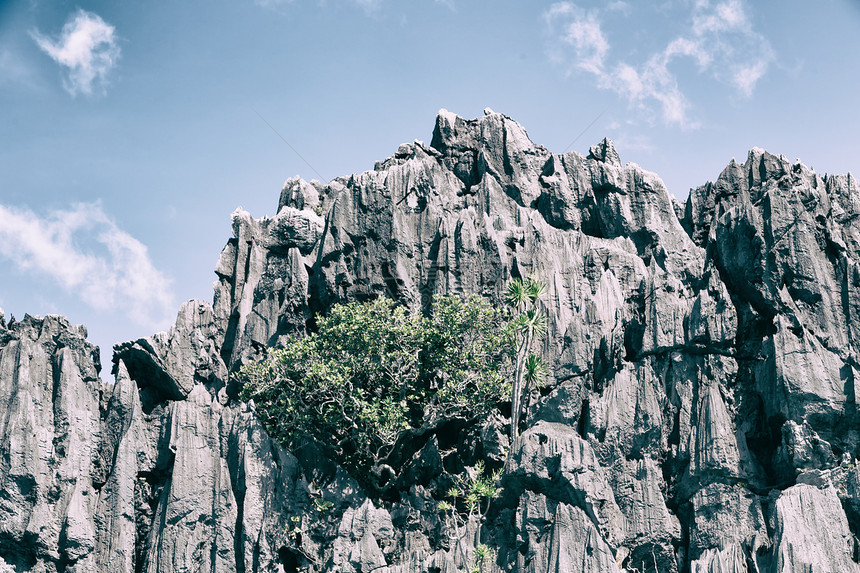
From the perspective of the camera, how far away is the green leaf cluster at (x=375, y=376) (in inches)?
2237

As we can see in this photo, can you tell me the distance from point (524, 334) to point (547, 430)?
816 centimetres

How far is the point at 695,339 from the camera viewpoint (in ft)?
178

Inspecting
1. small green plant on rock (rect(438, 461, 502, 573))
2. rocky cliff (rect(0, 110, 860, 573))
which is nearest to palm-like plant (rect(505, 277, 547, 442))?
rocky cliff (rect(0, 110, 860, 573))

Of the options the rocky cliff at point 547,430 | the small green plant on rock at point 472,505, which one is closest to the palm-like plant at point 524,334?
the rocky cliff at point 547,430

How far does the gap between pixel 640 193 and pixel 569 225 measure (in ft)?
17.3

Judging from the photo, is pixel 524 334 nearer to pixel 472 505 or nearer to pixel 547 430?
pixel 547 430

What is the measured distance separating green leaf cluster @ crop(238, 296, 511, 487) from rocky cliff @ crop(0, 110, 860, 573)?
1.75m

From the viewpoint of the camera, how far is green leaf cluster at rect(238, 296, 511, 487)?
56.8 m

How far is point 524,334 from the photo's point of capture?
5909 cm

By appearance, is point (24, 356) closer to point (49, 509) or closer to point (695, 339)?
point (49, 509)

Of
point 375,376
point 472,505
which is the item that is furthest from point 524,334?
point 472,505

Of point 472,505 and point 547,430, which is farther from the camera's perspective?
point 472,505

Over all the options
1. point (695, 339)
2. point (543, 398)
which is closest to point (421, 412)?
point (543, 398)

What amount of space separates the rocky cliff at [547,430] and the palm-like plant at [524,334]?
98cm
